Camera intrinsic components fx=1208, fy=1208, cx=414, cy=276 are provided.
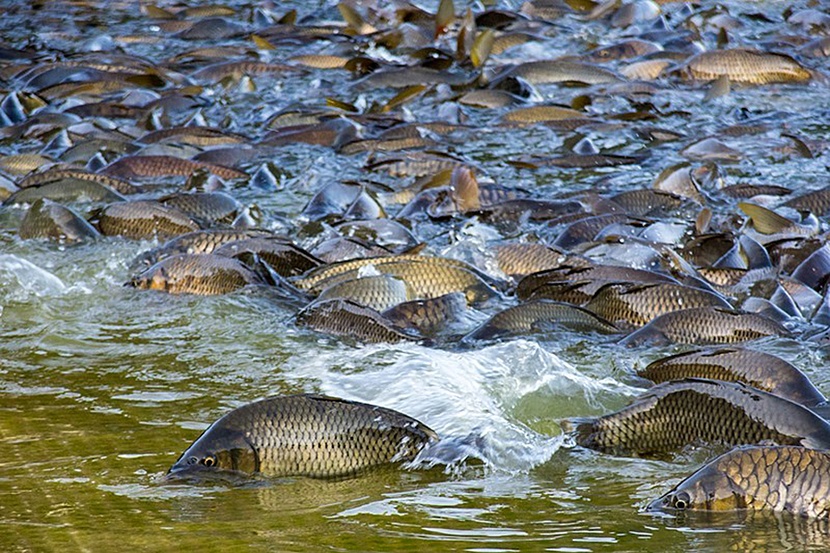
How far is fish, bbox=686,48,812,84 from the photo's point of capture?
8797 mm

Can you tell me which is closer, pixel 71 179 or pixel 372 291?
pixel 372 291

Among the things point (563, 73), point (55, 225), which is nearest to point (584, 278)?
point (55, 225)

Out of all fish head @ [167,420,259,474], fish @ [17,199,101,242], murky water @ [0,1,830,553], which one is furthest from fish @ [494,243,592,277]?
fish head @ [167,420,259,474]

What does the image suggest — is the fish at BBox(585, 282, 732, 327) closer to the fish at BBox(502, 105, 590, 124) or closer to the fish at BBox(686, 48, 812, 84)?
the fish at BBox(502, 105, 590, 124)

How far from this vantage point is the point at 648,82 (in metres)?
8.66

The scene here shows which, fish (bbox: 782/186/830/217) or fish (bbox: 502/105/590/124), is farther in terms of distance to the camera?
fish (bbox: 502/105/590/124)

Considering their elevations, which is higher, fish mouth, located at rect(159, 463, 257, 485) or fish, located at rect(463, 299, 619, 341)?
fish mouth, located at rect(159, 463, 257, 485)

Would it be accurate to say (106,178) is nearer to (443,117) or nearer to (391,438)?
(443,117)

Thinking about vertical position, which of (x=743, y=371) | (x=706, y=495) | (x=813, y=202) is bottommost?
(x=813, y=202)

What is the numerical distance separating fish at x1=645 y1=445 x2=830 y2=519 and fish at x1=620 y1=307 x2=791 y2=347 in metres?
1.48

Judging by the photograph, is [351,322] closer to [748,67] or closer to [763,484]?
[763,484]

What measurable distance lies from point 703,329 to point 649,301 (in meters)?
0.30

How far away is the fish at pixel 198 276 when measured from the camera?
472cm

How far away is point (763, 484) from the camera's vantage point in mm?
2559
